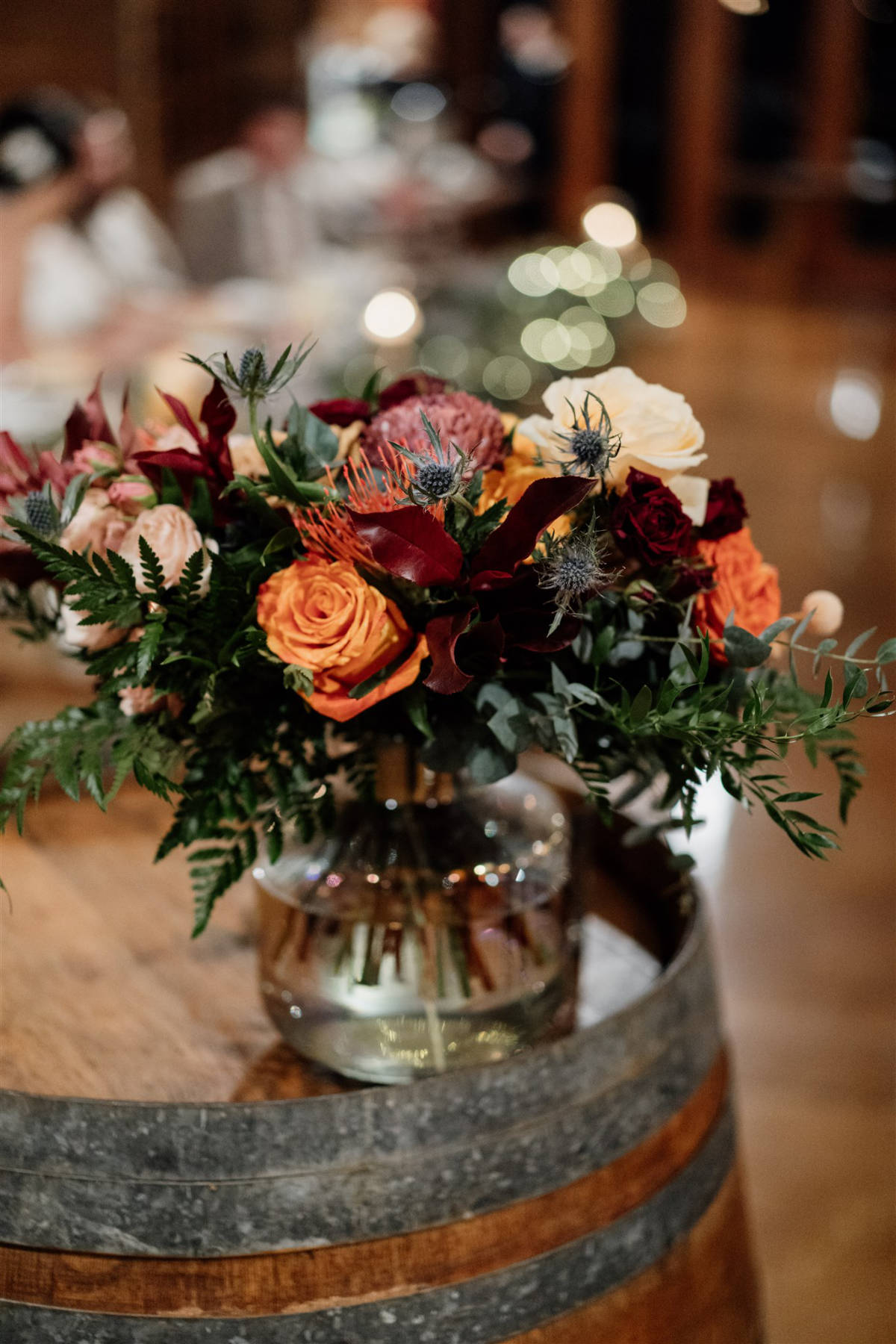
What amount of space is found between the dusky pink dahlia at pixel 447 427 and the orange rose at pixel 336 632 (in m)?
0.10

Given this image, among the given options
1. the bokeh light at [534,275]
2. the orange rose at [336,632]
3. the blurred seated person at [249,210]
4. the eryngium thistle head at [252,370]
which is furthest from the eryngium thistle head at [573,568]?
the bokeh light at [534,275]

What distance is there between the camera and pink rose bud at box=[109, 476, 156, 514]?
894 mm

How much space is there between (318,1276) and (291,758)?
331mm

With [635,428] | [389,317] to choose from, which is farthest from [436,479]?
[389,317]

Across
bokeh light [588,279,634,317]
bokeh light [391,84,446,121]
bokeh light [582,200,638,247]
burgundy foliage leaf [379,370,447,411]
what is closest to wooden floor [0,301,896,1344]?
burgundy foliage leaf [379,370,447,411]

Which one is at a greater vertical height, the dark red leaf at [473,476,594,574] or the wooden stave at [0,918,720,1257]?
the dark red leaf at [473,476,594,574]

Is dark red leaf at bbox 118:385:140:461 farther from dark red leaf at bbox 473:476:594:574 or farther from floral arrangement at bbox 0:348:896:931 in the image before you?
dark red leaf at bbox 473:476:594:574

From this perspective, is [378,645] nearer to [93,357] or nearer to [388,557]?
[388,557]

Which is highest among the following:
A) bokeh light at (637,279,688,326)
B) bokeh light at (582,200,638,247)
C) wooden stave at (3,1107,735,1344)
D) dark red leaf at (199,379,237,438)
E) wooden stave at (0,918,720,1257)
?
dark red leaf at (199,379,237,438)

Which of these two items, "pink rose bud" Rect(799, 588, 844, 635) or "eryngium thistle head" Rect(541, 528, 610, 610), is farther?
"pink rose bud" Rect(799, 588, 844, 635)

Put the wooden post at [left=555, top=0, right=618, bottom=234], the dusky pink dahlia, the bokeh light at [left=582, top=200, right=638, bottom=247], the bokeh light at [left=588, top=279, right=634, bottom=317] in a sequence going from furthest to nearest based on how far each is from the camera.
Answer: the wooden post at [left=555, top=0, right=618, bottom=234]
the bokeh light at [left=582, top=200, right=638, bottom=247]
the bokeh light at [left=588, top=279, right=634, bottom=317]
the dusky pink dahlia

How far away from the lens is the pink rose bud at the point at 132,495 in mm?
894

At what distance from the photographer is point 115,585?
0.82 m

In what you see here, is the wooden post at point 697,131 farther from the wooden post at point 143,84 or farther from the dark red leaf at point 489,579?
the dark red leaf at point 489,579
